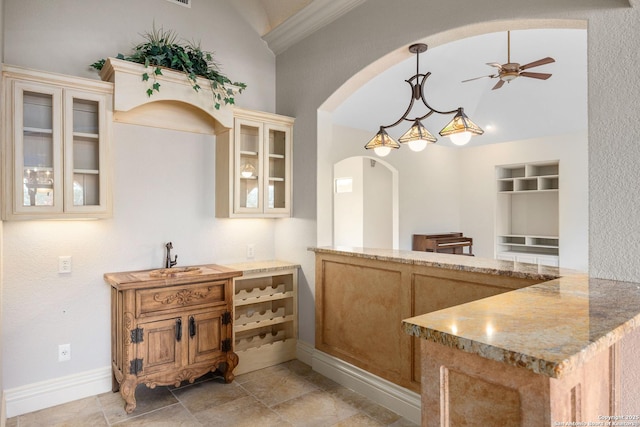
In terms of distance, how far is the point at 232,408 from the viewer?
2713 millimetres

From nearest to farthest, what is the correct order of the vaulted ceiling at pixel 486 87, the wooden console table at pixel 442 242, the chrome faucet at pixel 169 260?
the chrome faucet at pixel 169 260
the vaulted ceiling at pixel 486 87
the wooden console table at pixel 442 242

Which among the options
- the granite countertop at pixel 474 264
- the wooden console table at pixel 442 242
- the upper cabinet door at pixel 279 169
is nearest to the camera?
the granite countertop at pixel 474 264

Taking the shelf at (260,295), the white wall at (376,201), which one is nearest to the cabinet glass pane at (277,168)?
the shelf at (260,295)

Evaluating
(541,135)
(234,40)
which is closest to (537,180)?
(541,135)

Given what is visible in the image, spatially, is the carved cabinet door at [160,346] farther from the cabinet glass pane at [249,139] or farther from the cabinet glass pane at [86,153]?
the cabinet glass pane at [249,139]

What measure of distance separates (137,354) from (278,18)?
3.19 metres

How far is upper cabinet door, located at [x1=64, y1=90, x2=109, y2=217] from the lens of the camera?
2643 mm

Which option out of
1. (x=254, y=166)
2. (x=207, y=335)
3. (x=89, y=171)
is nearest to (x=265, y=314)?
(x=207, y=335)

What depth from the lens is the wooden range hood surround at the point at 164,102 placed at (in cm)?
268

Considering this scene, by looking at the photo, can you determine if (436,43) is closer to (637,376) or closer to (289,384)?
(637,376)

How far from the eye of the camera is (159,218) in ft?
10.5

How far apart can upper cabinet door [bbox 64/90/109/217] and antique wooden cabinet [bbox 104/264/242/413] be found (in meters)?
0.59

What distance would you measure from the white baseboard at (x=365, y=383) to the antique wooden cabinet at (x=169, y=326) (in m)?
0.71

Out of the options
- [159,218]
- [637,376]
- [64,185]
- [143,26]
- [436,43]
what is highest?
[143,26]
